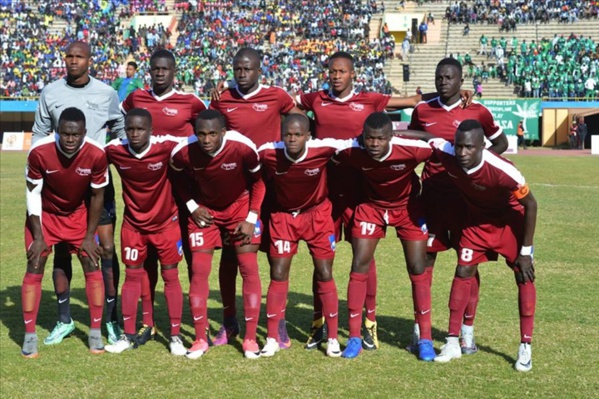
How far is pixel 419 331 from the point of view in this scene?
6699 millimetres

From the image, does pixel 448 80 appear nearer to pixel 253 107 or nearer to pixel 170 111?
pixel 253 107

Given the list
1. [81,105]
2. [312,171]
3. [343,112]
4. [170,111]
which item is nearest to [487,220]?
[312,171]

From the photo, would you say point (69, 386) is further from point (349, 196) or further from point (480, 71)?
point (480, 71)

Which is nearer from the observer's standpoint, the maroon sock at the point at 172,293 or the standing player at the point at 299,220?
the standing player at the point at 299,220

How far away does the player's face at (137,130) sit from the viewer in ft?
20.9

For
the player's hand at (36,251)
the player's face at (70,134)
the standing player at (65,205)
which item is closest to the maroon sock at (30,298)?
the standing player at (65,205)

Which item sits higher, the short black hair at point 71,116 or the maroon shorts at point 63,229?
the short black hair at point 71,116

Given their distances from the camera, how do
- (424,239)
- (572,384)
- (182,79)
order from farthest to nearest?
(182,79), (424,239), (572,384)

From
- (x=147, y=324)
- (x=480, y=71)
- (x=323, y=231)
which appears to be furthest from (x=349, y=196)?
(x=480, y=71)

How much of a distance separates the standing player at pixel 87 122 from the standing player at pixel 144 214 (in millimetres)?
331

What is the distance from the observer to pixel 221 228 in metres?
6.83

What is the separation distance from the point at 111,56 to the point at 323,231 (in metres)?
45.9

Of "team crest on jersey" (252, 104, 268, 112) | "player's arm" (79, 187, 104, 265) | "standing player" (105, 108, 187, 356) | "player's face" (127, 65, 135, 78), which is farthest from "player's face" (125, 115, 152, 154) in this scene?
"player's face" (127, 65, 135, 78)

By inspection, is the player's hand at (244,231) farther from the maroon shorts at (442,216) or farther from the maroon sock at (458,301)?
the maroon sock at (458,301)
